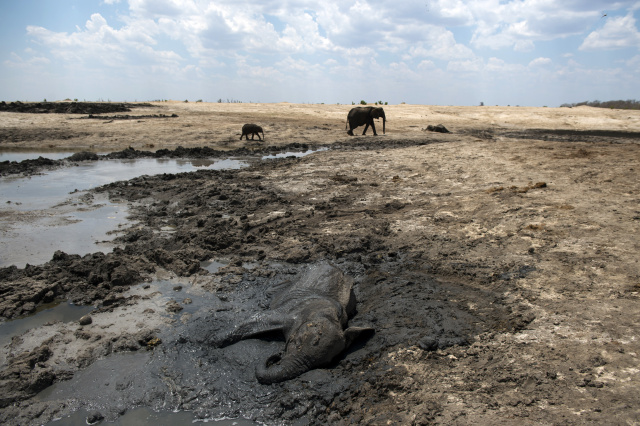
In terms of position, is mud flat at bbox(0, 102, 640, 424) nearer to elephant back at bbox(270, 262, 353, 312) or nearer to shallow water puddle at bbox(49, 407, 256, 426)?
shallow water puddle at bbox(49, 407, 256, 426)

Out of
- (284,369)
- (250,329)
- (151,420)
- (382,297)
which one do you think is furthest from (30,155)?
(284,369)

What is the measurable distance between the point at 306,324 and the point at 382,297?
50.7 inches

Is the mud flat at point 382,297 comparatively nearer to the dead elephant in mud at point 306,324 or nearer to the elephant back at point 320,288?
the dead elephant in mud at point 306,324

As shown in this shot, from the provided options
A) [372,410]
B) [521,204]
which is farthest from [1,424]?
[521,204]

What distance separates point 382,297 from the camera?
4.73 m

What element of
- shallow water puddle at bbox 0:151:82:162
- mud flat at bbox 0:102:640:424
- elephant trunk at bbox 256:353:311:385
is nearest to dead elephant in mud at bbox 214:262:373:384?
elephant trunk at bbox 256:353:311:385

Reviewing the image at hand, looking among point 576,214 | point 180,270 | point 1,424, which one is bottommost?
point 1,424

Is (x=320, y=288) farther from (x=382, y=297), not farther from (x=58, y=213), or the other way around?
(x=58, y=213)

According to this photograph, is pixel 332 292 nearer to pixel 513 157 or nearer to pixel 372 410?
pixel 372 410

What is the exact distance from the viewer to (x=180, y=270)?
5.52 metres

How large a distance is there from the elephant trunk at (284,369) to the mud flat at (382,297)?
0.07 m

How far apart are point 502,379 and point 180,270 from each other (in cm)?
416

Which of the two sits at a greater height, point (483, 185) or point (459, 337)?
point (483, 185)

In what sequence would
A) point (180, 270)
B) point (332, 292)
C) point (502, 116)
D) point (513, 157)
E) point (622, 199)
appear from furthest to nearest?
point (502, 116), point (513, 157), point (622, 199), point (180, 270), point (332, 292)
